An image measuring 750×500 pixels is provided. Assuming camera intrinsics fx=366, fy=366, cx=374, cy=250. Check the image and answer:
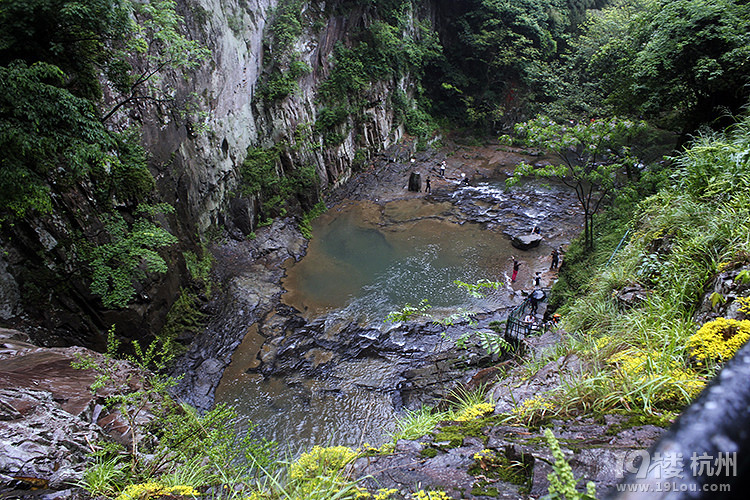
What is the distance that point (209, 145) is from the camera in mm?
12711

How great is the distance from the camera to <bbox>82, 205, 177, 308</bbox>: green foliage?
7.73 metres

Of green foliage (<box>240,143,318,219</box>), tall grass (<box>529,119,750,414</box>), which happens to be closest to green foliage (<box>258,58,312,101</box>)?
green foliage (<box>240,143,318,219</box>)

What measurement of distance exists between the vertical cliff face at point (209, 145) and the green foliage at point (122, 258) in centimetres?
32

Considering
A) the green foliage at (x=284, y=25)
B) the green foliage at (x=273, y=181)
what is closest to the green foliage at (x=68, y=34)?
the green foliage at (x=273, y=181)

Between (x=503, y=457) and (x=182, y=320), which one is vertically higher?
(x=503, y=457)

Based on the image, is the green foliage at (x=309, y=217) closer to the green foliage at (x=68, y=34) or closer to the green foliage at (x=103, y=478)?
the green foliage at (x=68, y=34)

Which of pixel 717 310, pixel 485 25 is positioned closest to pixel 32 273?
pixel 717 310

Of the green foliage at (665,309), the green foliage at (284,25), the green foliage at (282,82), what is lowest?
the green foliage at (665,309)

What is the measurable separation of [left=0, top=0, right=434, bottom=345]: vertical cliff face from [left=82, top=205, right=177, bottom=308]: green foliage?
1.05 ft

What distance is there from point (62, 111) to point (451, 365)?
9472 millimetres

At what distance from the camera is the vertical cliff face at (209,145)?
7.41 meters

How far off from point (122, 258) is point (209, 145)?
6.02 meters

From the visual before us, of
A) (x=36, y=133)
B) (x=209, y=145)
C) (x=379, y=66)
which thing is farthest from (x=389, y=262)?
(x=379, y=66)

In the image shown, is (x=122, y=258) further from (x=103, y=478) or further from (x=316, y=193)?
(x=316, y=193)
